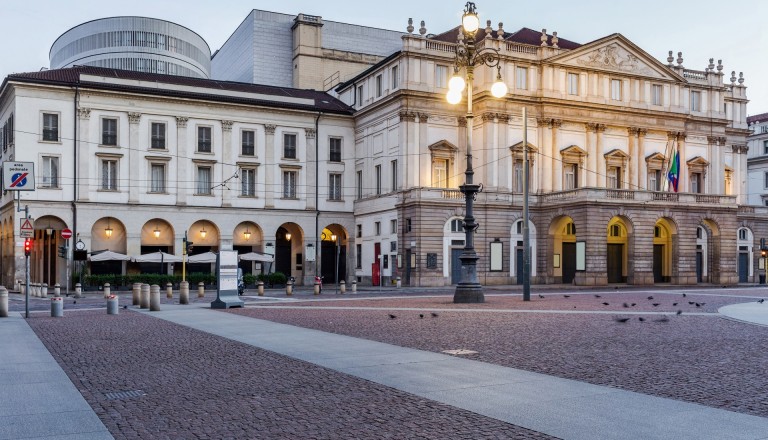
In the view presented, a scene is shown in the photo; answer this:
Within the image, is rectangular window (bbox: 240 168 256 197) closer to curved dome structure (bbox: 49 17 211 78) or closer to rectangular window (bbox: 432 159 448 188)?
rectangular window (bbox: 432 159 448 188)

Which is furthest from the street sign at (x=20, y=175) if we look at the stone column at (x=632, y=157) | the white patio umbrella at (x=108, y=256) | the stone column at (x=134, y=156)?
the stone column at (x=632, y=157)

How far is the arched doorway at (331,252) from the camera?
212ft

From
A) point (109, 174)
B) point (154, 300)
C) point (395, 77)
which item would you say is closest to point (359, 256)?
point (395, 77)

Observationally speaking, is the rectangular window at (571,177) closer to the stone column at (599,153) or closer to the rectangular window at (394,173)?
the stone column at (599,153)

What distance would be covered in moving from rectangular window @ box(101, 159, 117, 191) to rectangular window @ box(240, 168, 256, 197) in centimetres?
928

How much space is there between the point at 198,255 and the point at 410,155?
54.7 feet

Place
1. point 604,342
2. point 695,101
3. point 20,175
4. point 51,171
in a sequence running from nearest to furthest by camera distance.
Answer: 1. point 604,342
2. point 20,175
3. point 51,171
4. point 695,101

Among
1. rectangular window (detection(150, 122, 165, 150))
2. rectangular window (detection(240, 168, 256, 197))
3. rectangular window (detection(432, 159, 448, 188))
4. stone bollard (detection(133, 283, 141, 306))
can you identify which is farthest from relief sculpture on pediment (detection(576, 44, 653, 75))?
stone bollard (detection(133, 283, 141, 306))

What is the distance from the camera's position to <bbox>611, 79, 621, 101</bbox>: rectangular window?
63.1 meters

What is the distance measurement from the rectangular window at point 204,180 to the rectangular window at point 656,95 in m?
36.2

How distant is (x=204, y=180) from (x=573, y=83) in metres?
29.4

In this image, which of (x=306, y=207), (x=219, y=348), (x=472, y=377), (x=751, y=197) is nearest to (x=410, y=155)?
(x=306, y=207)

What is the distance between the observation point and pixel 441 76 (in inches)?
2318

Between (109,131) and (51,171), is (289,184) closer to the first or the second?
(109,131)
